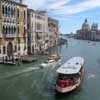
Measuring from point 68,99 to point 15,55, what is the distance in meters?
25.9

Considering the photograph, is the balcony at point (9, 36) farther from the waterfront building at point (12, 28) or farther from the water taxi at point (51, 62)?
the water taxi at point (51, 62)

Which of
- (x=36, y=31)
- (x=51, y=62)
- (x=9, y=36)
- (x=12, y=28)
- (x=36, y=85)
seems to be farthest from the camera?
(x=36, y=31)

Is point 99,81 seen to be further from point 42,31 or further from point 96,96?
point 42,31

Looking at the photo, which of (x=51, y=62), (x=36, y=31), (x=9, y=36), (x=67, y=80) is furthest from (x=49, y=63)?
(x=36, y=31)

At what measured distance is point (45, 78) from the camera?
32750 millimetres

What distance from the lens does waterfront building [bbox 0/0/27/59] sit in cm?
4484

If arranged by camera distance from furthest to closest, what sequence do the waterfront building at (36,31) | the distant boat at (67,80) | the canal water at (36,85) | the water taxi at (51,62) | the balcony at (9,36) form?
the waterfront building at (36,31)
the balcony at (9,36)
the water taxi at (51,62)
the distant boat at (67,80)
the canal water at (36,85)

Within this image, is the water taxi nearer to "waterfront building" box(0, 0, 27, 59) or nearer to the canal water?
the canal water

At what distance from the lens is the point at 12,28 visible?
4775cm

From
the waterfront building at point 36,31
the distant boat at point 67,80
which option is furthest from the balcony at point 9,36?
the distant boat at point 67,80

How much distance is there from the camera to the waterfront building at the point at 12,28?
1766 inches

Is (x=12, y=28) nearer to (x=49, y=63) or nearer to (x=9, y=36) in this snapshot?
(x=9, y=36)

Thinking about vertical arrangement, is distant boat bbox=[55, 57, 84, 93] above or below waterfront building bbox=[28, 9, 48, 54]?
below

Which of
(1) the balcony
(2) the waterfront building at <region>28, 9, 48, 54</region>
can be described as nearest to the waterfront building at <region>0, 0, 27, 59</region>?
(1) the balcony
